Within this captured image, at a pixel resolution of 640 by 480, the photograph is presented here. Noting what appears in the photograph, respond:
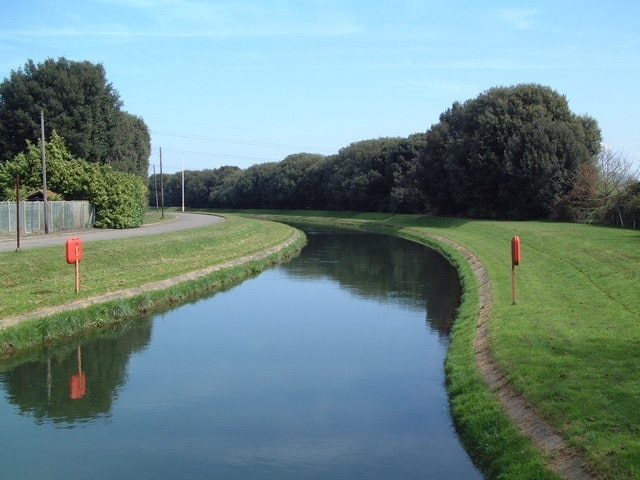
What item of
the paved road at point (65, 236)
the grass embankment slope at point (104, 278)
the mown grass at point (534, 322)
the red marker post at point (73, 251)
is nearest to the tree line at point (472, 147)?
the paved road at point (65, 236)

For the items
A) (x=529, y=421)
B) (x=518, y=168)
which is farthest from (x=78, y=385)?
(x=518, y=168)

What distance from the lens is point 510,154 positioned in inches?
2072

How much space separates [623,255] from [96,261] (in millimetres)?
17771

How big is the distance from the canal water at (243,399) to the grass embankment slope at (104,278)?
2.41ft

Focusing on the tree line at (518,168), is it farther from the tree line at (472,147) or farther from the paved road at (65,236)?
the paved road at (65,236)

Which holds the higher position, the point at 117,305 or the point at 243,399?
the point at 117,305

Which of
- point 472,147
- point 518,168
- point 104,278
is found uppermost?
point 472,147

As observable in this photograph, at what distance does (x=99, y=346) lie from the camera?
1456cm

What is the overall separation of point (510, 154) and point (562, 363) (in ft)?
147

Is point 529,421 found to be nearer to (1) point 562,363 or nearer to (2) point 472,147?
(1) point 562,363

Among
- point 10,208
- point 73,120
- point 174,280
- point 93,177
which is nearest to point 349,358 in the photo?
point 174,280

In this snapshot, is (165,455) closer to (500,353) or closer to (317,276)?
(500,353)

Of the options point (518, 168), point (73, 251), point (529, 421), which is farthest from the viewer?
point (518, 168)

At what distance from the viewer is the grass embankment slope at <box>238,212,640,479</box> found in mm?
7285
